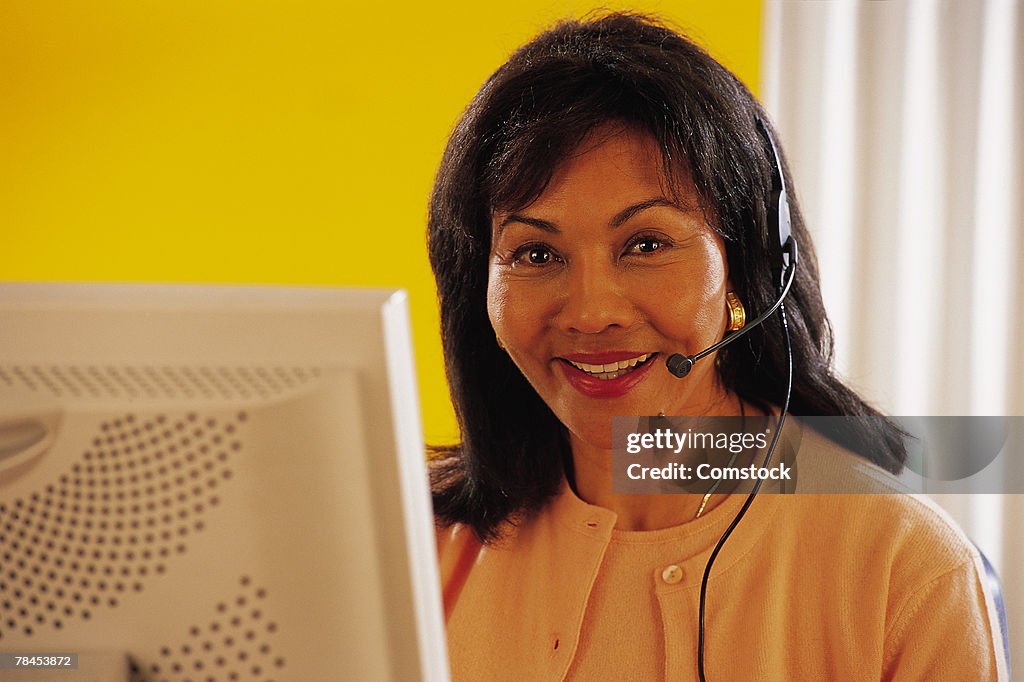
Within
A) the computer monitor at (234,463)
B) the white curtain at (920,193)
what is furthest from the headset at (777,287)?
the white curtain at (920,193)

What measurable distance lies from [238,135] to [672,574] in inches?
69.2

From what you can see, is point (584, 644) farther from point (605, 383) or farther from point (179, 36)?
point (179, 36)

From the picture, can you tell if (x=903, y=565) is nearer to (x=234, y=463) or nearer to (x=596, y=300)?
(x=596, y=300)

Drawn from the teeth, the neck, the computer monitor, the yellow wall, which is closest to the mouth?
the teeth

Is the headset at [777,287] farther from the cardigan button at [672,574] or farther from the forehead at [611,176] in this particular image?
the forehead at [611,176]

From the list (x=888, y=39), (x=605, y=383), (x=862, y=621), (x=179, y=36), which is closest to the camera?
(x=862, y=621)

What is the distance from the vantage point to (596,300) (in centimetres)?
119

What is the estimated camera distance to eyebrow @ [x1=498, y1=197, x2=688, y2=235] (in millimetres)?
1174

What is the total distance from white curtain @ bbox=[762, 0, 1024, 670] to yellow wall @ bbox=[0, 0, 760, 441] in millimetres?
208

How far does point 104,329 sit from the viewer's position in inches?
22.0

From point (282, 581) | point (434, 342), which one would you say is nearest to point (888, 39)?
point (434, 342)

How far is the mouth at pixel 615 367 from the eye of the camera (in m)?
1.24

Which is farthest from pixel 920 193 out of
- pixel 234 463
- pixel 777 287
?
pixel 234 463

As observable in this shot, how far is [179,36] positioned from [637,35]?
1649 millimetres
